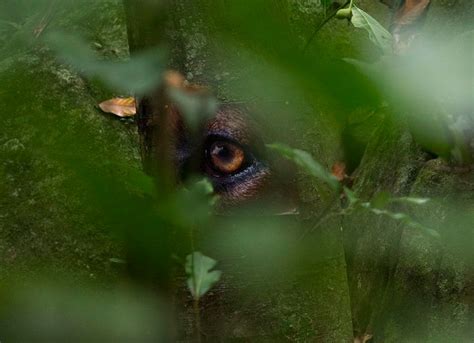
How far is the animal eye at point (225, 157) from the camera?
121cm

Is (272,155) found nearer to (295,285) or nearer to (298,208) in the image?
(298,208)

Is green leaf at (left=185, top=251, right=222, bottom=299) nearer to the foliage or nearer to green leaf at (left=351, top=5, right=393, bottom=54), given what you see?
the foliage

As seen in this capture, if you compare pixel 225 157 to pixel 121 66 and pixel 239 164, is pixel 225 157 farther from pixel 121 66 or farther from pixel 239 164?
pixel 121 66

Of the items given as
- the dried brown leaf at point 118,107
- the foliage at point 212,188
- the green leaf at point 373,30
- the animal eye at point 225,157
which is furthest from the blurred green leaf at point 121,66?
the dried brown leaf at point 118,107

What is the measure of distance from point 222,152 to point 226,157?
0.01 meters

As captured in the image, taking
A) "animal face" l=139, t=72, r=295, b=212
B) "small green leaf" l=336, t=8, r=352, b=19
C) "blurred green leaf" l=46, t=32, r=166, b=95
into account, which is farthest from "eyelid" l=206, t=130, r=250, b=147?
"blurred green leaf" l=46, t=32, r=166, b=95

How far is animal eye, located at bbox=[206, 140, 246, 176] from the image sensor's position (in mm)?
1205

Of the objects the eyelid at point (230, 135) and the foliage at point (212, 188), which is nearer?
the foliage at point (212, 188)

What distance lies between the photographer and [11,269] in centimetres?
133

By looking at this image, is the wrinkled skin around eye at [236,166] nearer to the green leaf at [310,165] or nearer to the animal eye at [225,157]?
the animal eye at [225,157]

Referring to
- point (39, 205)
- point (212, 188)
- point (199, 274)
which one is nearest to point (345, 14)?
point (212, 188)

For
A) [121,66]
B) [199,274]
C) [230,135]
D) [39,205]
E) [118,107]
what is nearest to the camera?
[121,66]

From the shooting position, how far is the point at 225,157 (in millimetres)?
1218

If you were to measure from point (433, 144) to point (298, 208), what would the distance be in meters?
0.31
